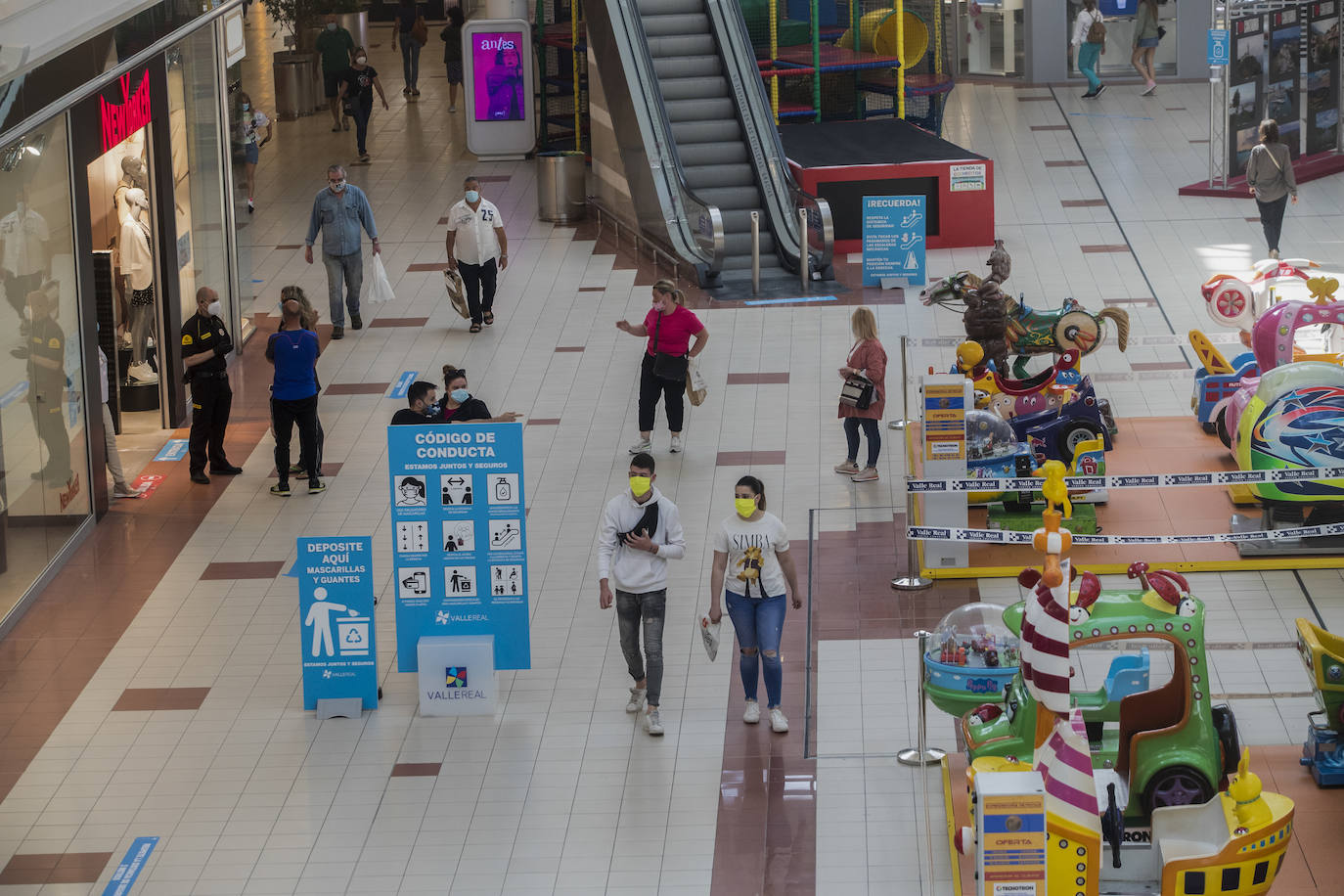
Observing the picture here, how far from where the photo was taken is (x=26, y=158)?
10.9m

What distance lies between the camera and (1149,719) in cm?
748

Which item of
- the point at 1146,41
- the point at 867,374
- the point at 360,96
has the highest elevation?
the point at 1146,41

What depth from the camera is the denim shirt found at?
1566cm

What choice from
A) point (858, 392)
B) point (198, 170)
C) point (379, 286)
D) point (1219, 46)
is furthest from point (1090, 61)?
point (858, 392)

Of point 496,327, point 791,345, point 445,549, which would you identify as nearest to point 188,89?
point 496,327

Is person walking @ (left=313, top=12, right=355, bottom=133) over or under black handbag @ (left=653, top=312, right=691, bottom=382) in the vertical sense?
over

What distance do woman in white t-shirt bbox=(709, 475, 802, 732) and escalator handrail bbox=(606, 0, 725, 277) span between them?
8732 millimetres

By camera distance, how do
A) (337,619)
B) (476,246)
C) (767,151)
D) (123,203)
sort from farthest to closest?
1. (767,151)
2. (476,246)
3. (123,203)
4. (337,619)

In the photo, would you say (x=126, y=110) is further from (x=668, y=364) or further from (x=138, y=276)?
(x=668, y=364)

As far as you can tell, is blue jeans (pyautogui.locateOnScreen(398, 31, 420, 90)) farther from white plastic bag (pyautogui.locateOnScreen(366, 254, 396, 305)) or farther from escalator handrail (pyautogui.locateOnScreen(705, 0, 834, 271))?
white plastic bag (pyautogui.locateOnScreen(366, 254, 396, 305))

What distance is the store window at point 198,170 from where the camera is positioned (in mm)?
14477

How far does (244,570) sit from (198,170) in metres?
4.98

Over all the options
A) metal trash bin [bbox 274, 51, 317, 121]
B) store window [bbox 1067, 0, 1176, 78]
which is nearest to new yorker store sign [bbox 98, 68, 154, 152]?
metal trash bin [bbox 274, 51, 317, 121]

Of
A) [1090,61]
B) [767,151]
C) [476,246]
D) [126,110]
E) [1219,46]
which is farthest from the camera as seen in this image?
[1090,61]
